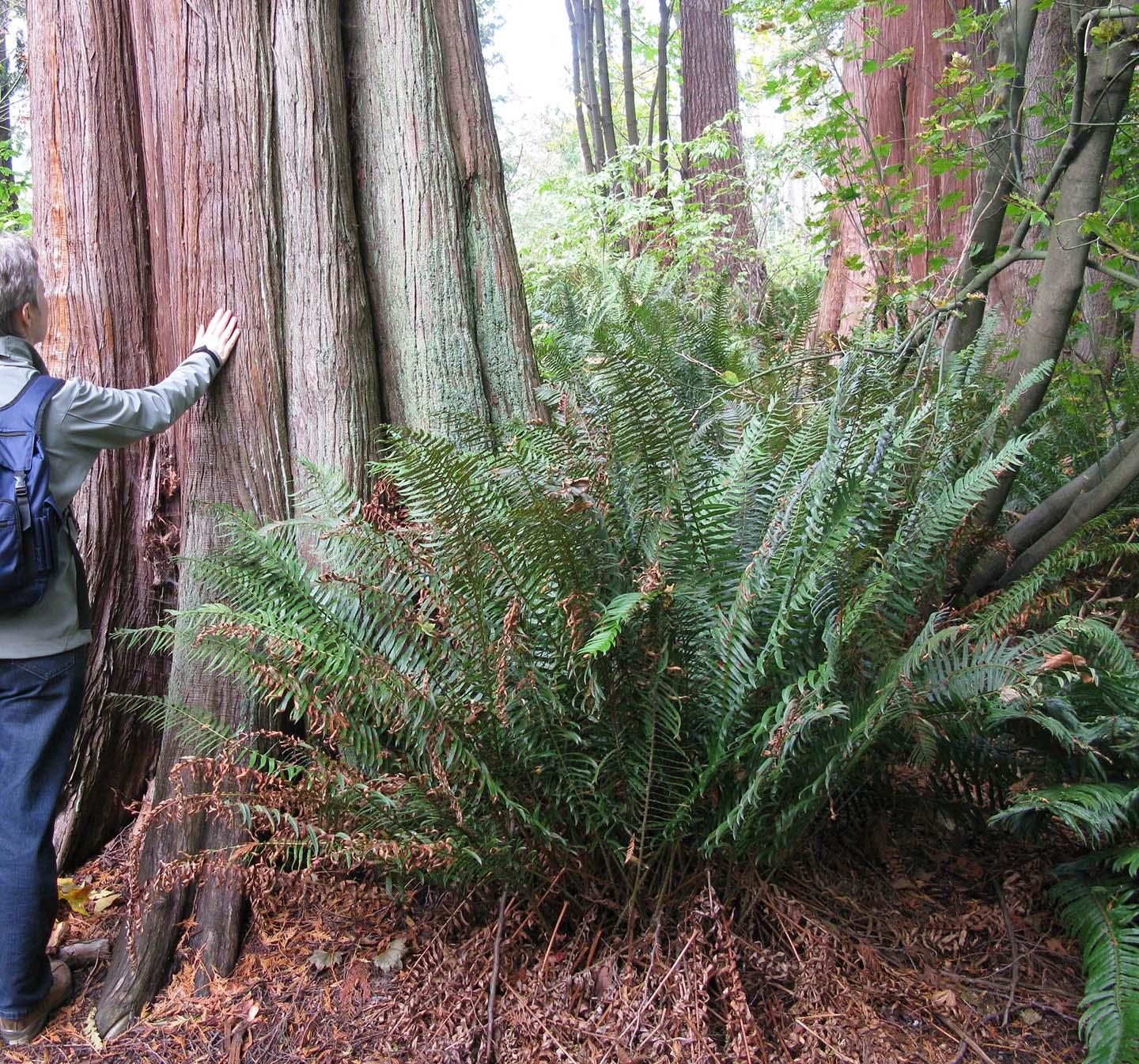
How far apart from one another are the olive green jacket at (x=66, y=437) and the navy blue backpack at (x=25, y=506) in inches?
1.6

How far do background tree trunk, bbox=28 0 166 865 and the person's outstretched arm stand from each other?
19.2 inches

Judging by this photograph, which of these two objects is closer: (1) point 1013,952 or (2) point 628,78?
(1) point 1013,952

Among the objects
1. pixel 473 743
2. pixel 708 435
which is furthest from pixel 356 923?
pixel 708 435

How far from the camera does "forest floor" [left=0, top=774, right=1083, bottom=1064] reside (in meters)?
1.96

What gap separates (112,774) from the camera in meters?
3.07

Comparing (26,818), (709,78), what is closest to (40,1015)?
(26,818)

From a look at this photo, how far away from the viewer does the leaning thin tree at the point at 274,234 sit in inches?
110

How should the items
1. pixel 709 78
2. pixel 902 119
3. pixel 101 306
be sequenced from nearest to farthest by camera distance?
pixel 101 306
pixel 902 119
pixel 709 78

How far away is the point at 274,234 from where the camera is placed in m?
2.82

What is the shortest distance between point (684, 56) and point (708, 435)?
29.5 feet

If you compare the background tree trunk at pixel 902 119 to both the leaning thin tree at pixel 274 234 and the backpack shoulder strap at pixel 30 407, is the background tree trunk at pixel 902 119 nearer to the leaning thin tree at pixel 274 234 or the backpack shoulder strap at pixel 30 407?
the leaning thin tree at pixel 274 234

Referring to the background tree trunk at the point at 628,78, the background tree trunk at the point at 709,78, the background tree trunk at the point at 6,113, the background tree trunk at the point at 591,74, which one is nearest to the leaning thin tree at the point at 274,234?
the background tree trunk at the point at 6,113

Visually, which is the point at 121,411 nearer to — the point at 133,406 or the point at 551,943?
the point at 133,406

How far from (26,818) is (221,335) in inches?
59.9
